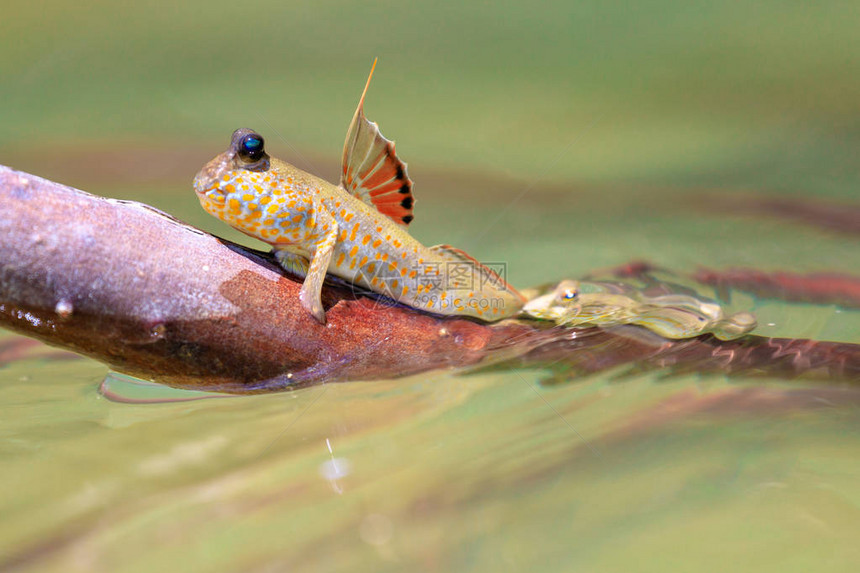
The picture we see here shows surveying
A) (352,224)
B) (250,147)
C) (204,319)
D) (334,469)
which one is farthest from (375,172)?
(334,469)

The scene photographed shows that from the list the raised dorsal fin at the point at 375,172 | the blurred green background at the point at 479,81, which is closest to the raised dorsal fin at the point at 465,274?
the raised dorsal fin at the point at 375,172

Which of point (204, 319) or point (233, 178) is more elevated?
point (233, 178)

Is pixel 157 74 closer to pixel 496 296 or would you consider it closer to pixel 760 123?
pixel 496 296

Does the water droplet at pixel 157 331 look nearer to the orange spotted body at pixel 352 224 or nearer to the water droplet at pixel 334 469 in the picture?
the orange spotted body at pixel 352 224

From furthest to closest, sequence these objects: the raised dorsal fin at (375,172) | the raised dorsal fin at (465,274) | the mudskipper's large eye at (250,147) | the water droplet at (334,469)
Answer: the raised dorsal fin at (465,274) < the raised dorsal fin at (375,172) < the mudskipper's large eye at (250,147) < the water droplet at (334,469)

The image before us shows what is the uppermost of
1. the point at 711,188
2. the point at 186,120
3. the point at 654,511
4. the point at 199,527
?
the point at 711,188

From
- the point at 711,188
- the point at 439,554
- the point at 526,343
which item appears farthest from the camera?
the point at 711,188

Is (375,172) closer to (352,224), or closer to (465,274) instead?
(352,224)

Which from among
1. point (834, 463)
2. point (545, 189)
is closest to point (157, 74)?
point (545, 189)
